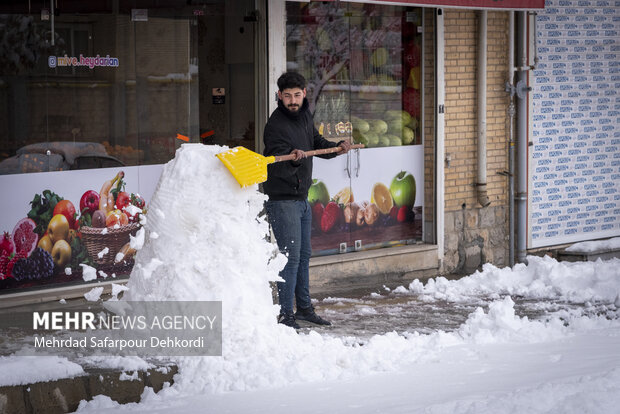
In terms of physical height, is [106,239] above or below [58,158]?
below

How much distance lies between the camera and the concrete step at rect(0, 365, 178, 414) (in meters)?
6.47

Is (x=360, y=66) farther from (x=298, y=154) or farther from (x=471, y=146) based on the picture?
(x=298, y=154)

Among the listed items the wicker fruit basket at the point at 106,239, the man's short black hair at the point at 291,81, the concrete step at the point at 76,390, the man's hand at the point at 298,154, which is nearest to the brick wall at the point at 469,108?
the man's short black hair at the point at 291,81

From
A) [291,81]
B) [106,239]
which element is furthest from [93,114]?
[291,81]

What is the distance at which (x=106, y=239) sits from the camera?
943cm

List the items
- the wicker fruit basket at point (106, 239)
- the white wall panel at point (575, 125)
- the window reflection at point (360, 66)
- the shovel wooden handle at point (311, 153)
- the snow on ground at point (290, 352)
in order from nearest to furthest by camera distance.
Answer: the snow on ground at point (290, 352), the shovel wooden handle at point (311, 153), the wicker fruit basket at point (106, 239), the window reflection at point (360, 66), the white wall panel at point (575, 125)

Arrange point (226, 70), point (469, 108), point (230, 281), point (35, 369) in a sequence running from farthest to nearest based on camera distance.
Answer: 1. point (469, 108)
2. point (226, 70)
3. point (230, 281)
4. point (35, 369)

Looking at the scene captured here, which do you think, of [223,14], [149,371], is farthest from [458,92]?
[149,371]

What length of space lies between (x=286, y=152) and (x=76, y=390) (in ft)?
8.45

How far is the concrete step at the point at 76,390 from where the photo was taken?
6469mm

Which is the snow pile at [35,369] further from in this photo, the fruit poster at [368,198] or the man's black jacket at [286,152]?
the fruit poster at [368,198]

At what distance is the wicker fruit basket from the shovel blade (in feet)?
6.58

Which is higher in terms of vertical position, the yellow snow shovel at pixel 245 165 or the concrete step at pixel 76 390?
the yellow snow shovel at pixel 245 165

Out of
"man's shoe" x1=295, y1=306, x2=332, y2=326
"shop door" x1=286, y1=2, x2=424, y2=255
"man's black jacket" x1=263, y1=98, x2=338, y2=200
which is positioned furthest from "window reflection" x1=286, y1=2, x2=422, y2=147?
"man's shoe" x1=295, y1=306, x2=332, y2=326
